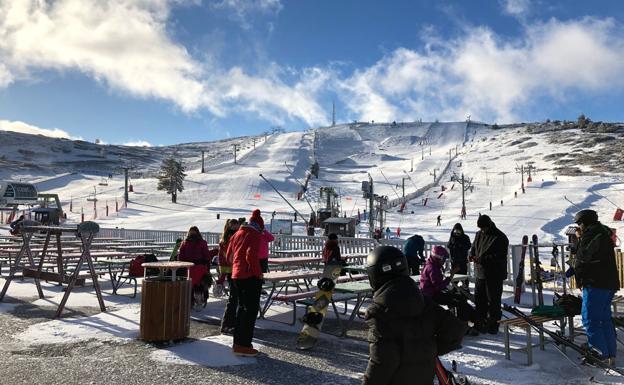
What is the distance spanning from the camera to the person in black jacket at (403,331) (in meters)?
2.68

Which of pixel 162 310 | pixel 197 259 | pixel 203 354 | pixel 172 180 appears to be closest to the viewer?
pixel 203 354

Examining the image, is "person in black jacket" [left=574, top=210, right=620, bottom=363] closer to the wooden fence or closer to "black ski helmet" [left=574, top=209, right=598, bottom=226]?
"black ski helmet" [left=574, top=209, right=598, bottom=226]

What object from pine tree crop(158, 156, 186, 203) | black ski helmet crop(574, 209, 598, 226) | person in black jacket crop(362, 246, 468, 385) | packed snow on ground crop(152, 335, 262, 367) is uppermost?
pine tree crop(158, 156, 186, 203)

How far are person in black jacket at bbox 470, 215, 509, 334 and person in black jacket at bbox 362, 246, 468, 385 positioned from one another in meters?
4.88

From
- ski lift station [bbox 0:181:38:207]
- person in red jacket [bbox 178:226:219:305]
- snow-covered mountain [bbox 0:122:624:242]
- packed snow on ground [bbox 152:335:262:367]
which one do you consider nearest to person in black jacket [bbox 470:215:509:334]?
packed snow on ground [bbox 152:335:262:367]

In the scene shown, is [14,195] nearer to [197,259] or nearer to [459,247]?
[197,259]

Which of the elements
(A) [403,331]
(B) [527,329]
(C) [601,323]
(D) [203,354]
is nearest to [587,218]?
(C) [601,323]

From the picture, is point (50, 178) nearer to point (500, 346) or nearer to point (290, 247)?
point (290, 247)

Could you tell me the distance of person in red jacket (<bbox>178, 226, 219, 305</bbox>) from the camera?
344 inches

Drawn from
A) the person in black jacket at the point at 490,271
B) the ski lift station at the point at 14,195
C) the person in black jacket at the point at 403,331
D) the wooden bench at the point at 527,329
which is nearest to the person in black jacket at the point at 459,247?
the person in black jacket at the point at 490,271

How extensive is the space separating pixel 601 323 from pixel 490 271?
1873 mm

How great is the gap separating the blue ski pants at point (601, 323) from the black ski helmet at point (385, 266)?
13.0ft

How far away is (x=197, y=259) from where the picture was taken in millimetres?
8805

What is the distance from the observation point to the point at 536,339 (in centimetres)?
720
